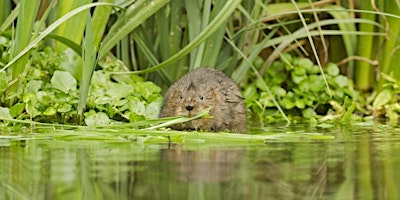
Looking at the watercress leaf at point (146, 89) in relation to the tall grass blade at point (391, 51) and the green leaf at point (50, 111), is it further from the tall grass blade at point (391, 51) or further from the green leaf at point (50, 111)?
the tall grass blade at point (391, 51)

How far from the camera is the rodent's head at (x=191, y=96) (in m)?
5.29

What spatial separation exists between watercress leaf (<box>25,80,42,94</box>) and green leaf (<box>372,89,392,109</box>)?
2.36m

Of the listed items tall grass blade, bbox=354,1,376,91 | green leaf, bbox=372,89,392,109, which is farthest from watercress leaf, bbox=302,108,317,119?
tall grass blade, bbox=354,1,376,91

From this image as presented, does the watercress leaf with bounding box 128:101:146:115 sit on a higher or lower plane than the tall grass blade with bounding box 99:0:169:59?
lower

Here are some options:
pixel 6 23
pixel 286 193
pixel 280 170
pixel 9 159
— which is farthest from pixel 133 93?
pixel 286 193

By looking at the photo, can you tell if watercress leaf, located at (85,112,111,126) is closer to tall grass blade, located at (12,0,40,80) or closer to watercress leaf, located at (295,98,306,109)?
tall grass blade, located at (12,0,40,80)

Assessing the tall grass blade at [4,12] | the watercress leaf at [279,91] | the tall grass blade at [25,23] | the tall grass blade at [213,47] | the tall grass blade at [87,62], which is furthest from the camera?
the watercress leaf at [279,91]

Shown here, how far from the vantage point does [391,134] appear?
486cm

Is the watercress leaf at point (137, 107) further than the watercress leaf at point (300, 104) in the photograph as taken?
No

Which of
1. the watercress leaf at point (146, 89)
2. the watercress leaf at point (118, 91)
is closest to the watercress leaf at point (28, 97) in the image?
the watercress leaf at point (118, 91)

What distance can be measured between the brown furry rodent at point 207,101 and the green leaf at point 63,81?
572 millimetres

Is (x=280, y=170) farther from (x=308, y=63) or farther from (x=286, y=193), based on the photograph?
(x=308, y=63)

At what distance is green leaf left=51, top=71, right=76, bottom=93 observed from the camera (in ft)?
17.4

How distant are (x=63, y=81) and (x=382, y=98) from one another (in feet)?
7.40
